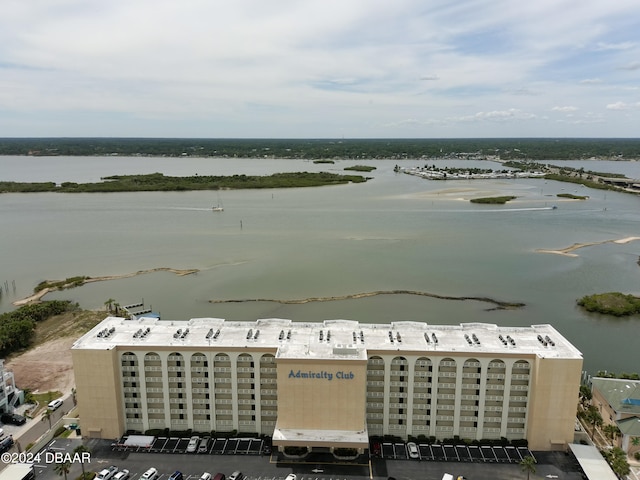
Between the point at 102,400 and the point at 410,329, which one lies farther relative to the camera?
the point at 410,329

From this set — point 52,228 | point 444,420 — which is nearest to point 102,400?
point 444,420

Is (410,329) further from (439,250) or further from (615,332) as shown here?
(439,250)

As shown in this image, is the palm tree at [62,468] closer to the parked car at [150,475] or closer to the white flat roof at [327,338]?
the parked car at [150,475]

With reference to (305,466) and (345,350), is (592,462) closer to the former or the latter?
(345,350)

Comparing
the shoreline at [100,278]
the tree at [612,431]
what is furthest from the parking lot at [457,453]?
the shoreline at [100,278]

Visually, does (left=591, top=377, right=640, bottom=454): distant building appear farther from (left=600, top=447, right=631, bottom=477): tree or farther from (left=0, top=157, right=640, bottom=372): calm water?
(left=0, top=157, right=640, bottom=372): calm water

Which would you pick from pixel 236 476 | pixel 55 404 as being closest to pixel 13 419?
pixel 55 404
